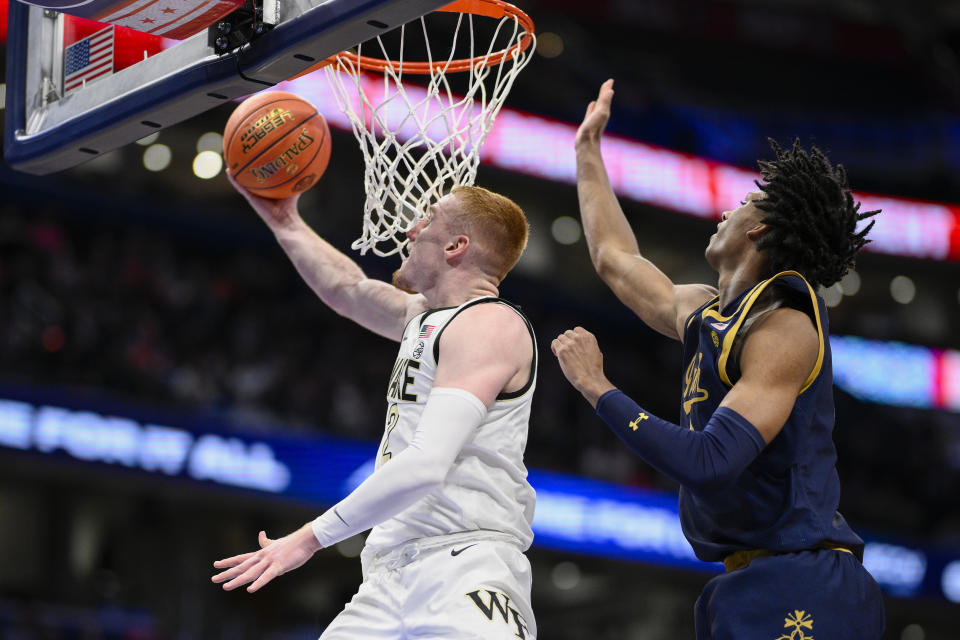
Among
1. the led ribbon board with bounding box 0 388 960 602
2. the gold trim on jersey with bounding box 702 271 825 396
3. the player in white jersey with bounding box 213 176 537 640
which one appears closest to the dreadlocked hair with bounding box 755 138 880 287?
the gold trim on jersey with bounding box 702 271 825 396

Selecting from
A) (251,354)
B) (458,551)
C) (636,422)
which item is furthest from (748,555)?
(251,354)

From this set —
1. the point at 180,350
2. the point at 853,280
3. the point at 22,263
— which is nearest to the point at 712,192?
the point at 853,280

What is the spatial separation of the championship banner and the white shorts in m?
1.65

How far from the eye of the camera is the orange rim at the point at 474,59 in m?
4.11

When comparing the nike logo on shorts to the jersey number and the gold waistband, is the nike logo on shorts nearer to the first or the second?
the jersey number

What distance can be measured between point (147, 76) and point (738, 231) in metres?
1.92

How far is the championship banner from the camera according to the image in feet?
10.8

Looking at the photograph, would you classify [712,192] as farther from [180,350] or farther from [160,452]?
[160,452]

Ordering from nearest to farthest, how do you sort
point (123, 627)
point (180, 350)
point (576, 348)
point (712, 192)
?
point (576, 348) → point (123, 627) → point (180, 350) → point (712, 192)

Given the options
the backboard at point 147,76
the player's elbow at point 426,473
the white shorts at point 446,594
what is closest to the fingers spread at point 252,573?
the white shorts at point 446,594

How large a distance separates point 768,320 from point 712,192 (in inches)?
641

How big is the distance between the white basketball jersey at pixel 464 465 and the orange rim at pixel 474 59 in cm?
127

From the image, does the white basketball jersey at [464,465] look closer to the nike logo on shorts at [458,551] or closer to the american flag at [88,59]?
the nike logo on shorts at [458,551]

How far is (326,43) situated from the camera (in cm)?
306
